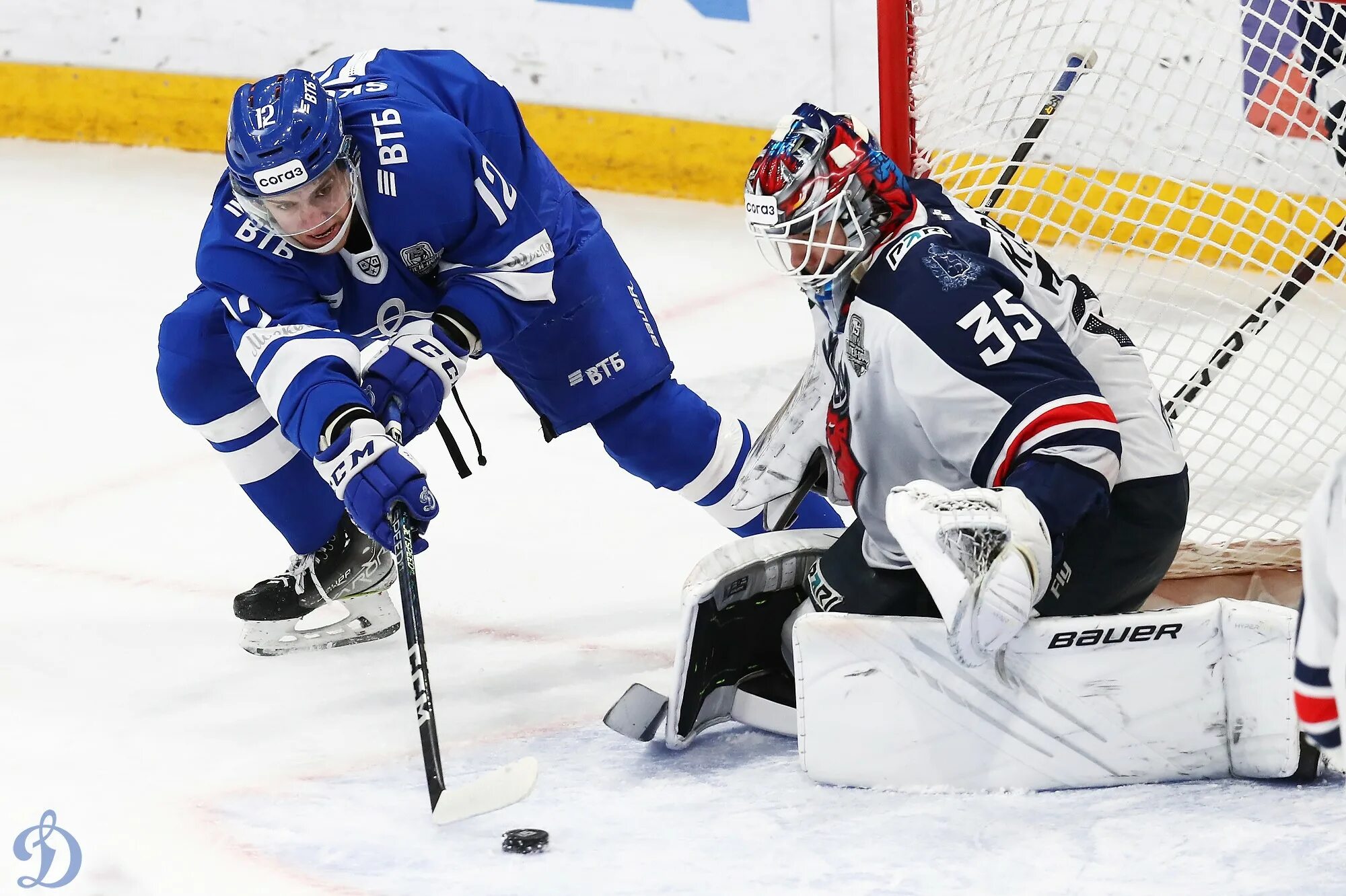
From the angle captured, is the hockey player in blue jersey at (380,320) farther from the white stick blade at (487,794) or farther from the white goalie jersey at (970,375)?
the white goalie jersey at (970,375)

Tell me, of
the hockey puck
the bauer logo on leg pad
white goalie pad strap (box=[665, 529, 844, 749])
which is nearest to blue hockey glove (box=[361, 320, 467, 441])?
white goalie pad strap (box=[665, 529, 844, 749])

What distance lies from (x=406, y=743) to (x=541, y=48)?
313 cm

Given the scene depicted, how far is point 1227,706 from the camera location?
6.19ft

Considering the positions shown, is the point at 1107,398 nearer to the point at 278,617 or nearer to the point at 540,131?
the point at 278,617

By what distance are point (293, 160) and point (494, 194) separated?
1.13ft

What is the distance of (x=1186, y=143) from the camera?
3043mm

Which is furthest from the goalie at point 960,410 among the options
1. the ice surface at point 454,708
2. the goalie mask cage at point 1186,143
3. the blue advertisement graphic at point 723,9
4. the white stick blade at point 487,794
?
the blue advertisement graphic at point 723,9

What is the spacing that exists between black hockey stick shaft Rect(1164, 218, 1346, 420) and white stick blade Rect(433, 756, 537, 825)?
1345 millimetres

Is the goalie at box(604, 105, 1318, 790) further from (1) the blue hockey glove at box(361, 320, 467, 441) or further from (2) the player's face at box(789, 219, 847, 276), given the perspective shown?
(1) the blue hockey glove at box(361, 320, 467, 441)

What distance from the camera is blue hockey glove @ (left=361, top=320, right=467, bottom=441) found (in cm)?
230

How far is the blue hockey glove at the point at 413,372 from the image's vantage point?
90.7 inches

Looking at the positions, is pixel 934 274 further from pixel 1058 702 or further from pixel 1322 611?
pixel 1322 611

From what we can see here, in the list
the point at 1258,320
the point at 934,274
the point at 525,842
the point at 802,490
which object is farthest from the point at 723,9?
the point at 525,842

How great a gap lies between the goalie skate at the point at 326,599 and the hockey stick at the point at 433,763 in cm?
52
